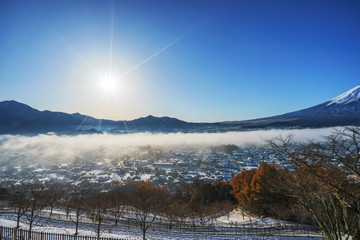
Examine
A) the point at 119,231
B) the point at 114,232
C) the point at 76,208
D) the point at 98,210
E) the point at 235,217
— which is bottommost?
the point at 235,217

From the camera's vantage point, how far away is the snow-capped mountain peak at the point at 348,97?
161900 mm

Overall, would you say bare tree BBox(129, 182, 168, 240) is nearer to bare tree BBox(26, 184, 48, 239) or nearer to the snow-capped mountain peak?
bare tree BBox(26, 184, 48, 239)

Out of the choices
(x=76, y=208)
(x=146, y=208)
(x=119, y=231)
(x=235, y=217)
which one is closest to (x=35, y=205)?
(x=76, y=208)

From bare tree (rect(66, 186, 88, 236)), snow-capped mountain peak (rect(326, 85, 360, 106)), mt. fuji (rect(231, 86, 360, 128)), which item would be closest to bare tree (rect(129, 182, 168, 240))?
bare tree (rect(66, 186, 88, 236))

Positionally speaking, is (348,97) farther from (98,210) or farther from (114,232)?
(98,210)

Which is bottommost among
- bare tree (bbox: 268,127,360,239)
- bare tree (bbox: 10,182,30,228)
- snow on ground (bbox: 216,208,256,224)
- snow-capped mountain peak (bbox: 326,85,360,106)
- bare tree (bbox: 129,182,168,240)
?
snow on ground (bbox: 216,208,256,224)

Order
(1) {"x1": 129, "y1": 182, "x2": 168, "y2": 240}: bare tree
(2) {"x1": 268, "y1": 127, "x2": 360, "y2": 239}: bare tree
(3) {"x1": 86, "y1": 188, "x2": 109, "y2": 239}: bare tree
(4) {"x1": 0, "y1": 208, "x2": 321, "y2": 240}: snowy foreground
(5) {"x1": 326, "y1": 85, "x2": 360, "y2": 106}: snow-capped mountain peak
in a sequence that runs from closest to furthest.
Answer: (2) {"x1": 268, "y1": 127, "x2": 360, "y2": 239}: bare tree < (1) {"x1": 129, "y1": 182, "x2": 168, "y2": 240}: bare tree < (3) {"x1": 86, "y1": 188, "x2": 109, "y2": 239}: bare tree < (4) {"x1": 0, "y1": 208, "x2": 321, "y2": 240}: snowy foreground < (5) {"x1": 326, "y1": 85, "x2": 360, "y2": 106}: snow-capped mountain peak

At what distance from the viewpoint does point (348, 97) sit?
169m

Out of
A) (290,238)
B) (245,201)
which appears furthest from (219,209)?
(290,238)

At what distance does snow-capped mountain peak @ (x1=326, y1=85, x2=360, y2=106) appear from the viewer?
162 m

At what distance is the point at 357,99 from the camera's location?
158500mm

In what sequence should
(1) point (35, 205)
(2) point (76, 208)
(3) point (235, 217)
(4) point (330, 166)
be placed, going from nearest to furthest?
(4) point (330, 166), (1) point (35, 205), (2) point (76, 208), (3) point (235, 217)

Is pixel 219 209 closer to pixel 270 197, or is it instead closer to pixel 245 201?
pixel 245 201

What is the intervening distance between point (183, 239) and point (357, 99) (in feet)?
661
